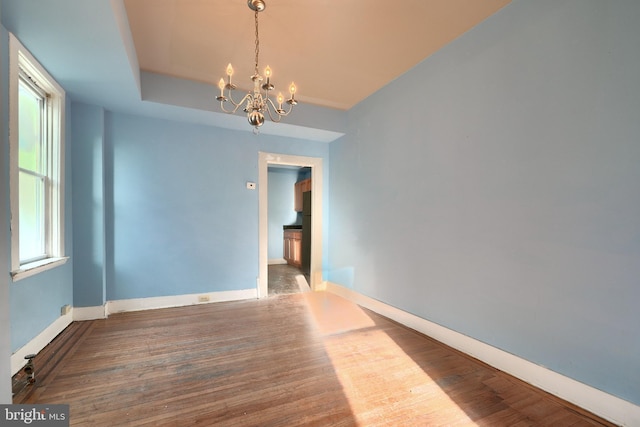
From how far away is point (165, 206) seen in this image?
3.57 m

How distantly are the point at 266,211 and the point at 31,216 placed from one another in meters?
2.47

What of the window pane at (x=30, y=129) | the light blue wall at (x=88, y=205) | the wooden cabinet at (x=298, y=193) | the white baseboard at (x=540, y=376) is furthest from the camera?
the wooden cabinet at (x=298, y=193)

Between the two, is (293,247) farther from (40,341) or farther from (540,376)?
(540,376)

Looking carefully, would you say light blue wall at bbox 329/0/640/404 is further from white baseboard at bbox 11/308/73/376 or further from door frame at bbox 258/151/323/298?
white baseboard at bbox 11/308/73/376

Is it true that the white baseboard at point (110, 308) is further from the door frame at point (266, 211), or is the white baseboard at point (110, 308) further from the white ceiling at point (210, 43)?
the white ceiling at point (210, 43)

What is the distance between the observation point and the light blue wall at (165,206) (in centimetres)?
310

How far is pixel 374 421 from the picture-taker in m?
1.58

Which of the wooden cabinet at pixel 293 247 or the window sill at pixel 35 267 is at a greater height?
the window sill at pixel 35 267

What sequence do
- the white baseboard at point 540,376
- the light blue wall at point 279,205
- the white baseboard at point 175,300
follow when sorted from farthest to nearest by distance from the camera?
the light blue wall at point 279,205
the white baseboard at point 175,300
the white baseboard at point 540,376

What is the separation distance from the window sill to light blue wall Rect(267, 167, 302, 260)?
4.59 metres

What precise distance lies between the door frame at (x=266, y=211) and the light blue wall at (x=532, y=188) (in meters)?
1.66

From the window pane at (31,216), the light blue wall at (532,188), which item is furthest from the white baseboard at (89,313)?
the light blue wall at (532,188)

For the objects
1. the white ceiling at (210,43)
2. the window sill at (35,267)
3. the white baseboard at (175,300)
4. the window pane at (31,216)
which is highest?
the white ceiling at (210,43)

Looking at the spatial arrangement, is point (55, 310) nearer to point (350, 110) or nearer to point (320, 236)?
point (320, 236)
